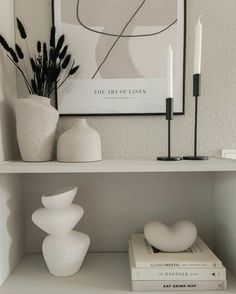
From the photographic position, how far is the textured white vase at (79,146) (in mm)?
766

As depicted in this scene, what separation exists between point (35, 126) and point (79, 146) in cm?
14

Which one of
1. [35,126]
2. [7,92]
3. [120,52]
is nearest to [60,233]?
[35,126]

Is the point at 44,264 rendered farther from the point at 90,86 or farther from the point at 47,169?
the point at 90,86

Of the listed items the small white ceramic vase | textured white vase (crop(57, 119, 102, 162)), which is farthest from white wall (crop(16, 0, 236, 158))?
the small white ceramic vase

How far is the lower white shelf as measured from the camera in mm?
713

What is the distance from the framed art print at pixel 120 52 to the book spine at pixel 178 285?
0.50 m

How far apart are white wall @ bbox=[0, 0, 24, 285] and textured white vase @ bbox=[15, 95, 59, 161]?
0.16ft

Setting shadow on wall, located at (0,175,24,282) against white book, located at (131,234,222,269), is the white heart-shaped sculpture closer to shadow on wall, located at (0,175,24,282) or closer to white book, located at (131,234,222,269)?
white book, located at (131,234,222,269)

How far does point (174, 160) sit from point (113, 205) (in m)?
0.28

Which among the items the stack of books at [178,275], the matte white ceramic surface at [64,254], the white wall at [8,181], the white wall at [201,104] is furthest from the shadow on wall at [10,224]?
the stack of books at [178,275]

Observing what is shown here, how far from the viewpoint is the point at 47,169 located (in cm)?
68

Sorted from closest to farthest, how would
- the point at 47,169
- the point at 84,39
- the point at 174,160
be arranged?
the point at 47,169, the point at 174,160, the point at 84,39

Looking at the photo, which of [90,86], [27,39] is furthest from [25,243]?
[27,39]

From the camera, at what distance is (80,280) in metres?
0.76
